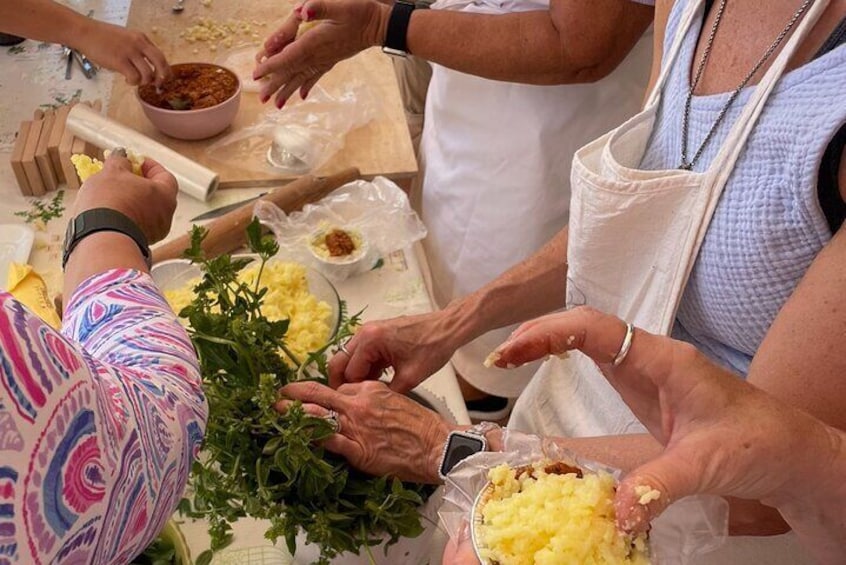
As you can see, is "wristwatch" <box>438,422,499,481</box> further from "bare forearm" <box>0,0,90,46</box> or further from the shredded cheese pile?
the shredded cheese pile

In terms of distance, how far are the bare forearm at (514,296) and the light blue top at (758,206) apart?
28 cm

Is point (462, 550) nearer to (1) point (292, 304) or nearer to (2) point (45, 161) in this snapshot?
(1) point (292, 304)

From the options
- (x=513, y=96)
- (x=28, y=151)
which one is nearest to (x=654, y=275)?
(x=513, y=96)

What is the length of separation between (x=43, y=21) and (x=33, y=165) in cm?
40

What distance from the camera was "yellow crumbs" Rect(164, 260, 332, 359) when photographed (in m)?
1.14

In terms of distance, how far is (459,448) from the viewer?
88 cm

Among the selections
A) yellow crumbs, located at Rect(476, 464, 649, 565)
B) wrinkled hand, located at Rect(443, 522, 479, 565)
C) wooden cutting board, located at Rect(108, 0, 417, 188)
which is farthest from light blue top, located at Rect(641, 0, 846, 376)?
wooden cutting board, located at Rect(108, 0, 417, 188)

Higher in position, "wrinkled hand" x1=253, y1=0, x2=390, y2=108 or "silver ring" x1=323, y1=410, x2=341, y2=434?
"wrinkled hand" x1=253, y1=0, x2=390, y2=108

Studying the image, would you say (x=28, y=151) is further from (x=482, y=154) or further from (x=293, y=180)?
(x=482, y=154)

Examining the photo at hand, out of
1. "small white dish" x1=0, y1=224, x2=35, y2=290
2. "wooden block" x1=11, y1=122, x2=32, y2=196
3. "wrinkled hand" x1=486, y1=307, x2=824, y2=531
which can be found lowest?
"small white dish" x1=0, y1=224, x2=35, y2=290

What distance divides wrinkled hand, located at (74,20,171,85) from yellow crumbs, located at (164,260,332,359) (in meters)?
0.67

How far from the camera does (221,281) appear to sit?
0.89 m

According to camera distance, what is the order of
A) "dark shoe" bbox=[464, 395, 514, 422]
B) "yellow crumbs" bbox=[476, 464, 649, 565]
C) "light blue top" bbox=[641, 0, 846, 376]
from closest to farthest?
"yellow crumbs" bbox=[476, 464, 649, 565], "light blue top" bbox=[641, 0, 846, 376], "dark shoe" bbox=[464, 395, 514, 422]

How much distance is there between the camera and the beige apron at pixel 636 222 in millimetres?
827
